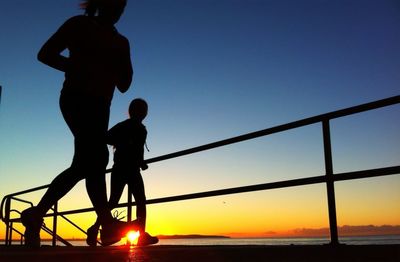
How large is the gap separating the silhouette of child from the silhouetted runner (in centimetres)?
158

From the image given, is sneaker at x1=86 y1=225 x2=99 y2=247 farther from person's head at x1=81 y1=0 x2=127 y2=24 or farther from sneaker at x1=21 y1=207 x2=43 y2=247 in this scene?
person's head at x1=81 y1=0 x2=127 y2=24

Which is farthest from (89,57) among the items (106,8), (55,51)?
(106,8)

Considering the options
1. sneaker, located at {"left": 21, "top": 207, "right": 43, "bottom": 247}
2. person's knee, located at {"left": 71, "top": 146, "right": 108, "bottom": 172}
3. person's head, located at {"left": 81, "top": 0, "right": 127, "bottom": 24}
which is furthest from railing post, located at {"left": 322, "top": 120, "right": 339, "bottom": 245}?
sneaker, located at {"left": 21, "top": 207, "right": 43, "bottom": 247}

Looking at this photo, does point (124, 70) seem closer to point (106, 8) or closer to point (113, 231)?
point (106, 8)

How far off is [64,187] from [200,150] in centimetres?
222

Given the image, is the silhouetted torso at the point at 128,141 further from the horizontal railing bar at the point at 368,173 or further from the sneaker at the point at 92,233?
the horizontal railing bar at the point at 368,173

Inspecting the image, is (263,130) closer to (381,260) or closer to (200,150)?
(200,150)

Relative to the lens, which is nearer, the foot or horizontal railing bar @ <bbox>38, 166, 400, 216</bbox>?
the foot

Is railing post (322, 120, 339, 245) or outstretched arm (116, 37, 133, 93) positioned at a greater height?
outstretched arm (116, 37, 133, 93)

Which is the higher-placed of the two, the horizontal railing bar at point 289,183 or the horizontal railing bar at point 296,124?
the horizontal railing bar at point 296,124

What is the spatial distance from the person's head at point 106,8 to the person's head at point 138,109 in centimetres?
176

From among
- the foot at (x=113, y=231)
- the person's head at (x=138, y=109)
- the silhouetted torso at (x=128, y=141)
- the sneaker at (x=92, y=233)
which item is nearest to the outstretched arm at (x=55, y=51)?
the foot at (x=113, y=231)

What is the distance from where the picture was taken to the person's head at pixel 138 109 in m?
4.54

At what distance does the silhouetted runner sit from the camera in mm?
2676
